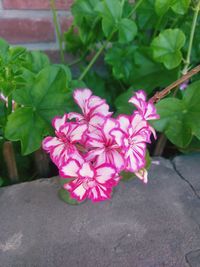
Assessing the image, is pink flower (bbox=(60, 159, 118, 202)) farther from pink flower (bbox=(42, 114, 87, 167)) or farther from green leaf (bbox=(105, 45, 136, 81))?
green leaf (bbox=(105, 45, 136, 81))

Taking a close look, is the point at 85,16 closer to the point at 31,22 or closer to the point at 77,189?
the point at 31,22

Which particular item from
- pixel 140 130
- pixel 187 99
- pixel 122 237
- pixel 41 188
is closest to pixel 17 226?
pixel 41 188

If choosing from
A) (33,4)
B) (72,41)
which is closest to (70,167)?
(72,41)

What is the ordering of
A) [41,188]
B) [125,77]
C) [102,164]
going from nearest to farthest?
[102,164]
[41,188]
[125,77]

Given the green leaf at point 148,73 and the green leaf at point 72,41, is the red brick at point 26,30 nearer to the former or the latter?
the green leaf at point 72,41

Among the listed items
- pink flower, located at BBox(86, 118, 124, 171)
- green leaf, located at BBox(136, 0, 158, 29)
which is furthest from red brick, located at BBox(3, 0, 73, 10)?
pink flower, located at BBox(86, 118, 124, 171)

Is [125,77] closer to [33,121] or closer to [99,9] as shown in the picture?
[99,9]

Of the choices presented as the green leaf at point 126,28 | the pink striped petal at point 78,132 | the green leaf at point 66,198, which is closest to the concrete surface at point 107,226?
the green leaf at point 66,198
